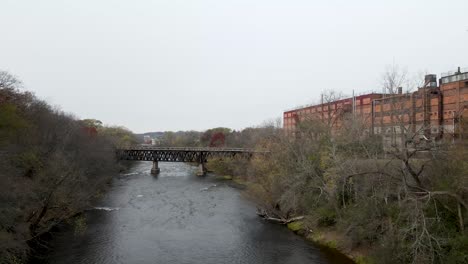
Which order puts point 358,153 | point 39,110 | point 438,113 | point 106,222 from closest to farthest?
1. point 358,153
2. point 106,222
3. point 39,110
4. point 438,113

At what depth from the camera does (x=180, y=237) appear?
87.0 ft

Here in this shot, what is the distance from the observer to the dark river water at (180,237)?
870 inches

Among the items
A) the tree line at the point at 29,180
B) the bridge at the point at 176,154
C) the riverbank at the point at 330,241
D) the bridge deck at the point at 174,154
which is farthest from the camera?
the bridge deck at the point at 174,154

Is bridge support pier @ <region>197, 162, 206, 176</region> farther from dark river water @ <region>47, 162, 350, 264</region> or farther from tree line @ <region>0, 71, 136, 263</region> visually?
tree line @ <region>0, 71, 136, 263</region>

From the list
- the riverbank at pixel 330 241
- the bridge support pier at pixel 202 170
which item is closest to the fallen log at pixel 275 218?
the riverbank at pixel 330 241

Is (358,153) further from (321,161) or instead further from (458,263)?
(458,263)

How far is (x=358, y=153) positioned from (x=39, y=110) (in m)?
30.5

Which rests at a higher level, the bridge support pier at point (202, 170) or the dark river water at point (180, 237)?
the bridge support pier at point (202, 170)

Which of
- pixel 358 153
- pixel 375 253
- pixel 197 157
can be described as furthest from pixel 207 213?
pixel 197 157

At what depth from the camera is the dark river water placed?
22.1m

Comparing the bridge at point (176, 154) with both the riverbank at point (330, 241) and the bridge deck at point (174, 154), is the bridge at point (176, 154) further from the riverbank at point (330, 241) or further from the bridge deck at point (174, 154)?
the riverbank at point (330, 241)

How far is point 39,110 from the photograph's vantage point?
38.1 m

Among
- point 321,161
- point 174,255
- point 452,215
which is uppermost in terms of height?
point 321,161

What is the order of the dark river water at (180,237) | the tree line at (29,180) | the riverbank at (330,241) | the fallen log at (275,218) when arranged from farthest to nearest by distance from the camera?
the fallen log at (275,218)
the dark river water at (180,237)
the riverbank at (330,241)
the tree line at (29,180)
